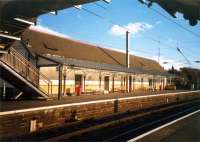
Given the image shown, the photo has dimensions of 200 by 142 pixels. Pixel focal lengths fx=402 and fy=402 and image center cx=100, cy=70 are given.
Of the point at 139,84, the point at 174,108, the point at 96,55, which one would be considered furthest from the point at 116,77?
the point at 174,108

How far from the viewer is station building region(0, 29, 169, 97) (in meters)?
33.5

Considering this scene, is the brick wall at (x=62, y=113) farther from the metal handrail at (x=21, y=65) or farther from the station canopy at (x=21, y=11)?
the metal handrail at (x=21, y=65)

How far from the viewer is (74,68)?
34750 mm

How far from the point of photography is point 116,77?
46750 millimetres

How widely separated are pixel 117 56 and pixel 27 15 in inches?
1630

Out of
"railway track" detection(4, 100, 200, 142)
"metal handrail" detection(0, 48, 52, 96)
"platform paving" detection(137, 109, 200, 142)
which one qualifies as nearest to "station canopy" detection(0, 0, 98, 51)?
"metal handrail" detection(0, 48, 52, 96)

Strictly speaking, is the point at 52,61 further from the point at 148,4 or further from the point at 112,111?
the point at 148,4

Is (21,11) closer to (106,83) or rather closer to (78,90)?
(78,90)

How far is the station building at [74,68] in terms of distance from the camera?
33531 mm

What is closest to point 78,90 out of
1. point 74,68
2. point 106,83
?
point 74,68

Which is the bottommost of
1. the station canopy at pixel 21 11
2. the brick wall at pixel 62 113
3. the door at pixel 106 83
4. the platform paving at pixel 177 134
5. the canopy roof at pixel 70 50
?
the platform paving at pixel 177 134

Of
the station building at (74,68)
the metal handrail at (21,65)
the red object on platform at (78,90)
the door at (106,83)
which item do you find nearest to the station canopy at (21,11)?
the metal handrail at (21,65)

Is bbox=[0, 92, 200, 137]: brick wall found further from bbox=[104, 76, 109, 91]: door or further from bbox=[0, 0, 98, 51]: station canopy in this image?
bbox=[104, 76, 109, 91]: door

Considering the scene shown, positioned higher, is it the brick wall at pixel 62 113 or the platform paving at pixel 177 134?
the brick wall at pixel 62 113
